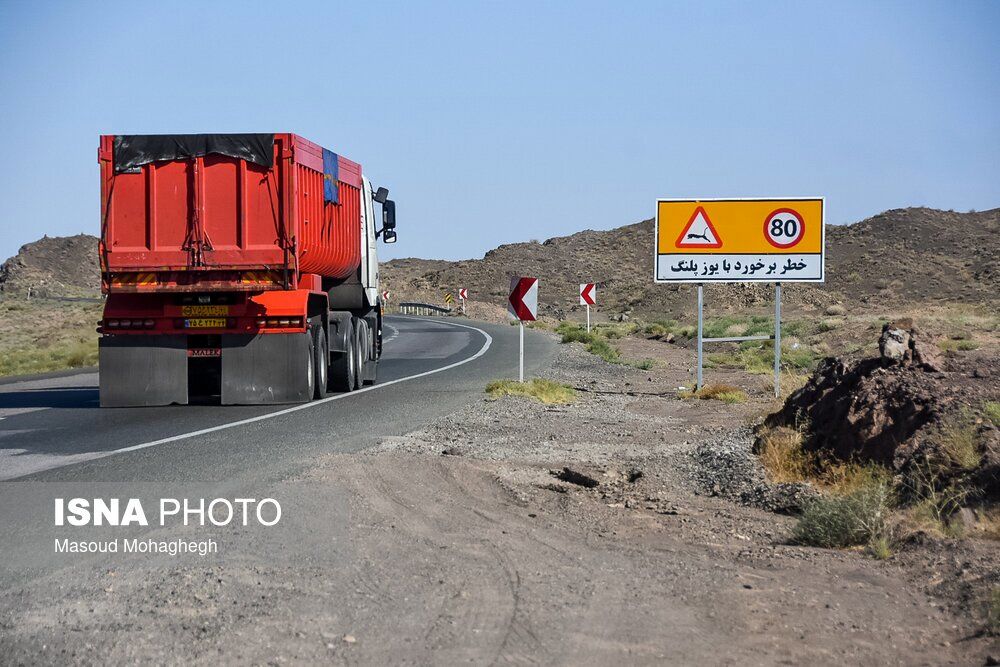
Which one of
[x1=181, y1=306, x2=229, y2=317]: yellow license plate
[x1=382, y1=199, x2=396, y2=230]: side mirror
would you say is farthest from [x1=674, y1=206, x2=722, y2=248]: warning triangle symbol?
[x1=181, y1=306, x2=229, y2=317]: yellow license plate

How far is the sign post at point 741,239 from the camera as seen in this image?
21.1 m

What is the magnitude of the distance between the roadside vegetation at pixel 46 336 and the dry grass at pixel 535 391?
14751 mm

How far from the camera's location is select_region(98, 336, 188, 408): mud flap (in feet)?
57.9

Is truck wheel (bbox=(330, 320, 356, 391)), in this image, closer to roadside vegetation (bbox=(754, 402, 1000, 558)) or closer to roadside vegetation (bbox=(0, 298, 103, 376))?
roadside vegetation (bbox=(754, 402, 1000, 558))

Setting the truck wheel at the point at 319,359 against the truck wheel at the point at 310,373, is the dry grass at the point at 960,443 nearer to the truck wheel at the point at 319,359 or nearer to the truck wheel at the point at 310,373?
the truck wheel at the point at 310,373

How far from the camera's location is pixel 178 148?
17.1 m

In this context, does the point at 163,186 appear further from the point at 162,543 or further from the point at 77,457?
the point at 162,543

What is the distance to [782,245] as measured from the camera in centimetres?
2123

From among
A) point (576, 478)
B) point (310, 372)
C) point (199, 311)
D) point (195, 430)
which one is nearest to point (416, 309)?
point (310, 372)

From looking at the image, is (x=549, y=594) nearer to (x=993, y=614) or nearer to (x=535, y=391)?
(x=993, y=614)

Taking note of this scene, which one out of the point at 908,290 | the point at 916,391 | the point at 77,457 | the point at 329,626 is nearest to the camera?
the point at 329,626

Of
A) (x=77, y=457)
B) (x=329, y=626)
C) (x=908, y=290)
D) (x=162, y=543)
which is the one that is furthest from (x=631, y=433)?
(x=908, y=290)

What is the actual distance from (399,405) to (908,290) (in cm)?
7425

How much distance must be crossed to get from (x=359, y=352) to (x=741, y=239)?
7.52 m
